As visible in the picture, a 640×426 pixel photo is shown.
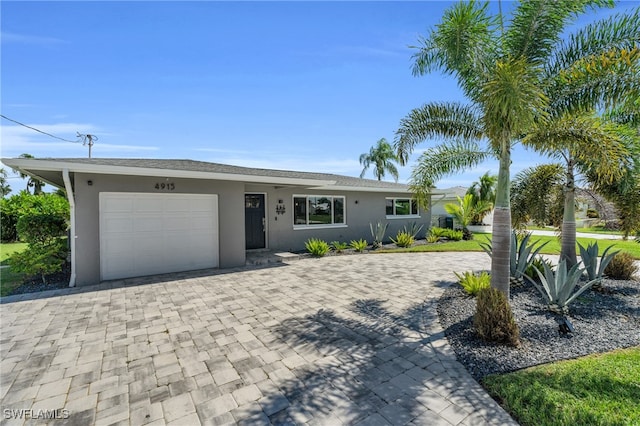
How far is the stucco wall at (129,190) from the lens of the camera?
23.3ft

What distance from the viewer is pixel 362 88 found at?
9719mm

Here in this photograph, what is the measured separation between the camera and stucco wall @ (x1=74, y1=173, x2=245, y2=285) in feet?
23.3

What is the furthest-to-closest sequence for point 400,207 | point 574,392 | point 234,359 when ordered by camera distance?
1. point 400,207
2. point 234,359
3. point 574,392

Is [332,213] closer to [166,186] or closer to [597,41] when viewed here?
[166,186]

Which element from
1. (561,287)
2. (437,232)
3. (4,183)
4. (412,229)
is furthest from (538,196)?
(4,183)

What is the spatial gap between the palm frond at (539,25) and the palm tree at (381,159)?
24.6 meters

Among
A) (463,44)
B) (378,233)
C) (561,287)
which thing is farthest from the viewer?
(378,233)

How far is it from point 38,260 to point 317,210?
9.57m

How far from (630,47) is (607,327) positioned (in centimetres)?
469

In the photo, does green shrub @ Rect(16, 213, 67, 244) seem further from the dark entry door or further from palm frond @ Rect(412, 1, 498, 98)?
palm frond @ Rect(412, 1, 498, 98)

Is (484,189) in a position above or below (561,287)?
above

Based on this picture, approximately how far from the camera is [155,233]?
8133mm

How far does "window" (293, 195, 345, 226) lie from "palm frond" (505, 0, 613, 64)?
30.4ft

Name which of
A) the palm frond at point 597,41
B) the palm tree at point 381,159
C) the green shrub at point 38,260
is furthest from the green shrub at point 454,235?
the green shrub at point 38,260
